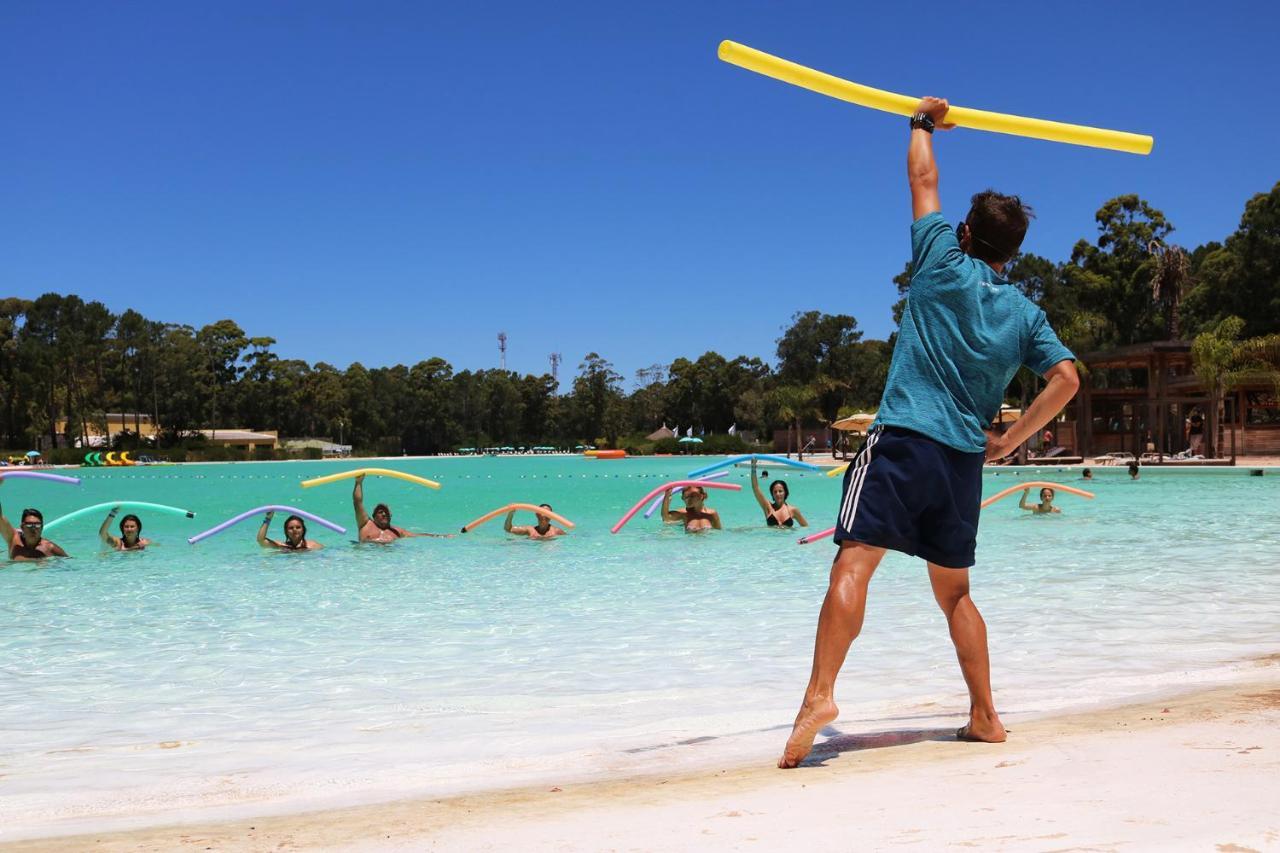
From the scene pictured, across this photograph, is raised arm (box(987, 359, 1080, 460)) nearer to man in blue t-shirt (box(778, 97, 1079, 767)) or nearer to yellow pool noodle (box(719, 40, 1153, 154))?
man in blue t-shirt (box(778, 97, 1079, 767))

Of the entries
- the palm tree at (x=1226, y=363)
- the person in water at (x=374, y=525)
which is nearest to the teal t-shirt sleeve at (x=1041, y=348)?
the person in water at (x=374, y=525)

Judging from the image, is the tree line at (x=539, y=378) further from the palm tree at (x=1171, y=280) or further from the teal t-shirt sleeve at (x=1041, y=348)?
the teal t-shirt sleeve at (x=1041, y=348)

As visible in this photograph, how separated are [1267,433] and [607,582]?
3535cm

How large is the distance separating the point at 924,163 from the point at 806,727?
73.1 inches

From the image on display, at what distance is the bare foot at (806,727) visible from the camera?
315cm

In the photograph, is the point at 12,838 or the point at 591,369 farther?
the point at 591,369

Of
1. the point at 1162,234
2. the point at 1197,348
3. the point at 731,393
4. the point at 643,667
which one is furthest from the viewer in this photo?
the point at 731,393

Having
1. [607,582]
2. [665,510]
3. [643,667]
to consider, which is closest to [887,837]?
[643,667]

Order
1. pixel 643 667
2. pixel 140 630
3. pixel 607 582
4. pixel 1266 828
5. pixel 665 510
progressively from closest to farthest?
1. pixel 1266 828
2. pixel 643 667
3. pixel 140 630
4. pixel 607 582
5. pixel 665 510

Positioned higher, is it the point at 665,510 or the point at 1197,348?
the point at 1197,348

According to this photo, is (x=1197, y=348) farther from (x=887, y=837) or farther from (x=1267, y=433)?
(x=887, y=837)

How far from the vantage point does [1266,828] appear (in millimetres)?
2359

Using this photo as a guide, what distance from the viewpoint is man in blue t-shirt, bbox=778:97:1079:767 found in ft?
10.5

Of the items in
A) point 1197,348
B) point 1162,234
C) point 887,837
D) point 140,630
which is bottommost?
point 140,630
